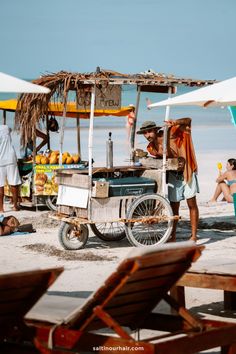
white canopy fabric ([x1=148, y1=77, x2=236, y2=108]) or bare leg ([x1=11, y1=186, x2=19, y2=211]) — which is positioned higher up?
white canopy fabric ([x1=148, y1=77, x2=236, y2=108])

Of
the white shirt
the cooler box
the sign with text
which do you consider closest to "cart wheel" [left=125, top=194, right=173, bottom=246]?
the cooler box

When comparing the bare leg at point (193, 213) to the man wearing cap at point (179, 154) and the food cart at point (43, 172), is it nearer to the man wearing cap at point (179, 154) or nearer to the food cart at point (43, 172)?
the man wearing cap at point (179, 154)

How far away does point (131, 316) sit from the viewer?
5328 millimetres

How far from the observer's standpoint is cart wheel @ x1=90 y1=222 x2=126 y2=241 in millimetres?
11484

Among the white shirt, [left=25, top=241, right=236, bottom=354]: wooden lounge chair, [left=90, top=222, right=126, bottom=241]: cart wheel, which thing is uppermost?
the white shirt

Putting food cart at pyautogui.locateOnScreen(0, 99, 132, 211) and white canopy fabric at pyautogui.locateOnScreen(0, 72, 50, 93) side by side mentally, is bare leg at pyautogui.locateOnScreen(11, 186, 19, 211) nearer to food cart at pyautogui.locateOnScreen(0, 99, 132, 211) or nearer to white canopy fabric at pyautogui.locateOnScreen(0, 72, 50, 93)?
food cart at pyautogui.locateOnScreen(0, 99, 132, 211)

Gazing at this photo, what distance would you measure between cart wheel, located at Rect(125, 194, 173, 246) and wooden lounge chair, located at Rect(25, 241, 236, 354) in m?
5.26

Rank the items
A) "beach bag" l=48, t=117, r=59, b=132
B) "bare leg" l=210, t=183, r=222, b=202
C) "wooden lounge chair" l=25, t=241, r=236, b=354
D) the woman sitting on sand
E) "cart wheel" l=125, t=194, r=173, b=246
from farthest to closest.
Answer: "bare leg" l=210, t=183, r=222, b=202, the woman sitting on sand, "beach bag" l=48, t=117, r=59, b=132, "cart wheel" l=125, t=194, r=173, b=246, "wooden lounge chair" l=25, t=241, r=236, b=354

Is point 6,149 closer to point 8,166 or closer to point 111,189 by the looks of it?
point 8,166

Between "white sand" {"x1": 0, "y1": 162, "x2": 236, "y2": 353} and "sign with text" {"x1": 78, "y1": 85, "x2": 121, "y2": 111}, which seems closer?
"white sand" {"x1": 0, "y1": 162, "x2": 236, "y2": 353}

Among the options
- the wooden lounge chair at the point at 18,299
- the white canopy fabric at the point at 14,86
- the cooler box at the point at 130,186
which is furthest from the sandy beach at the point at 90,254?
the wooden lounge chair at the point at 18,299

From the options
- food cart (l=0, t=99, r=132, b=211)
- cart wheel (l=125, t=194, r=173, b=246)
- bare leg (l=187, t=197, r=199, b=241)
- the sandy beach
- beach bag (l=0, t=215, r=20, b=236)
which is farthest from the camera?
food cart (l=0, t=99, r=132, b=211)

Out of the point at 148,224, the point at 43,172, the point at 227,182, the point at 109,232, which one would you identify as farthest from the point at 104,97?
the point at 227,182

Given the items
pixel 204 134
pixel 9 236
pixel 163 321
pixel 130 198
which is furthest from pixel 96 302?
pixel 204 134
